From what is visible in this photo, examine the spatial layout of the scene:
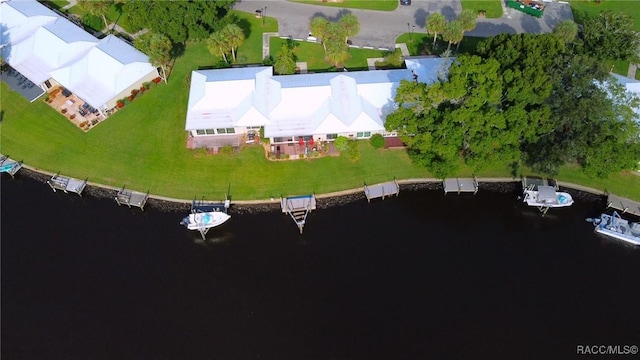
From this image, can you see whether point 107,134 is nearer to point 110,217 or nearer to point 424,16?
point 110,217

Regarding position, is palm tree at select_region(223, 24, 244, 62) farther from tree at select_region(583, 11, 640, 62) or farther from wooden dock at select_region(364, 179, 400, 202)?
tree at select_region(583, 11, 640, 62)

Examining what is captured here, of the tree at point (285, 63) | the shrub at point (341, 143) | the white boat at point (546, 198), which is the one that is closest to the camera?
the white boat at point (546, 198)

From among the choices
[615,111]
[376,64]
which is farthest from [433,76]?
[615,111]

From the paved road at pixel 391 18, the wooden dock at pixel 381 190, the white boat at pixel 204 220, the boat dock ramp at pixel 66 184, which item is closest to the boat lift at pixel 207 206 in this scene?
the white boat at pixel 204 220

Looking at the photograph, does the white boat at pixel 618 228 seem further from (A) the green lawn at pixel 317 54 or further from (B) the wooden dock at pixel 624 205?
(A) the green lawn at pixel 317 54

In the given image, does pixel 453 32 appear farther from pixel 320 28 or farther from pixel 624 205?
pixel 624 205

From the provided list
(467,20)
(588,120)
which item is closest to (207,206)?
(467,20)
